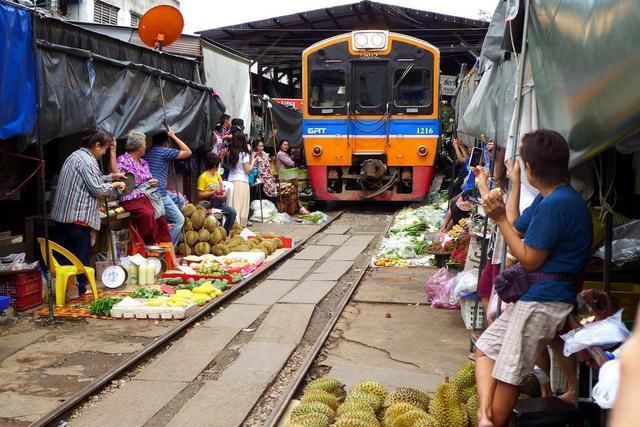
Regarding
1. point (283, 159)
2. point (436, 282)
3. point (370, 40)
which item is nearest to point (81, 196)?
point (436, 282)

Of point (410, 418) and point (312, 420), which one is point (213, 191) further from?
point (410, 418)

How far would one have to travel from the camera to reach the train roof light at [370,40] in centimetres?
1532

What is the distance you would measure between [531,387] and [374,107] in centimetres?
1157

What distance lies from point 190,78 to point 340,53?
14.2 ft

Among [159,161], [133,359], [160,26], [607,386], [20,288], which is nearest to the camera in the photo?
[607,386]

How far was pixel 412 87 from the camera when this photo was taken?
1544 centimetres

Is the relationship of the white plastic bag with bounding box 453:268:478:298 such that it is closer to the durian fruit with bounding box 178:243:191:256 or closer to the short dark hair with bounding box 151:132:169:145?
the durian fruit with bounding box 178:243:191:256

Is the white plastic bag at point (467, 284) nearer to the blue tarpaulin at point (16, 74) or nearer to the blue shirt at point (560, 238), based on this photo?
the blue shirt at point (560, 238)

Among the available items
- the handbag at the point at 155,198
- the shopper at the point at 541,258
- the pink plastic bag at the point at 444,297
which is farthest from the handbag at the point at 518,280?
the handbag at the point at 155,198

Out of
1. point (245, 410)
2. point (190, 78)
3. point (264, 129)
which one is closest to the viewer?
point (245, 410)

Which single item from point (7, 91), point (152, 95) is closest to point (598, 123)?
point (7, 91)

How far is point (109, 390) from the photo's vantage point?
521 cm

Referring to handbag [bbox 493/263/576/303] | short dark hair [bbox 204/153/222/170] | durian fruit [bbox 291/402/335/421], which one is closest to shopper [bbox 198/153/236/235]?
short dark hair [bbox 204/153/222/170]

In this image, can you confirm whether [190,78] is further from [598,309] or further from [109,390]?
[598,309]
